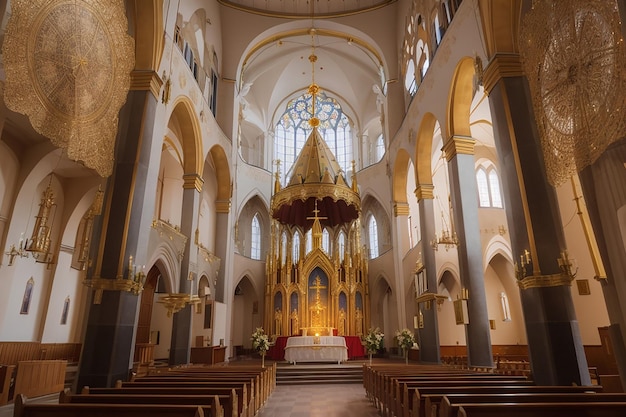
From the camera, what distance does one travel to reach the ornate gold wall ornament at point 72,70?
635cm

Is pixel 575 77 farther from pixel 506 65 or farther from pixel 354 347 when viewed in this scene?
pixel 354 347

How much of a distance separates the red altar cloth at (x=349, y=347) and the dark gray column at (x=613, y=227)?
14.1 m

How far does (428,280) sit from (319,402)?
21.4ft

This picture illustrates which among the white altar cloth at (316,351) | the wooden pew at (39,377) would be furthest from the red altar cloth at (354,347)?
the wooden pew at (39,377)

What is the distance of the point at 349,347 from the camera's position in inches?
746

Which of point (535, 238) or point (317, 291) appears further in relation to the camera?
point (317, 291)

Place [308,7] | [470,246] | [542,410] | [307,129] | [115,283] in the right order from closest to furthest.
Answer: [542,410], [115,283], [470,246], [308,7], [307,129]

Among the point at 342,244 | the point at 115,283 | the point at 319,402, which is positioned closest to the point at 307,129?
the point at 342,244

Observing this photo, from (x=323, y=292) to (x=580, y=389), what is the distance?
15.7m

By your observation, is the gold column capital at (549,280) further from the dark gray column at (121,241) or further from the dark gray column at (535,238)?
the dark gray column at (121,241)

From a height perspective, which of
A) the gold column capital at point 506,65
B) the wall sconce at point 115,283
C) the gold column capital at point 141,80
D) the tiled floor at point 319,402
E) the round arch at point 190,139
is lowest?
the tiled floor at point 319,402

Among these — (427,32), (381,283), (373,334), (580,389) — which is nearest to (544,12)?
(580,389)

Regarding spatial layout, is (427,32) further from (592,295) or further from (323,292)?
(323,292)

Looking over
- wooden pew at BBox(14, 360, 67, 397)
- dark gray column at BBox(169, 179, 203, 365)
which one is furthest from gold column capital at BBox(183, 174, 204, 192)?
wooden pew at BBox(14, 360, 67, 397)
